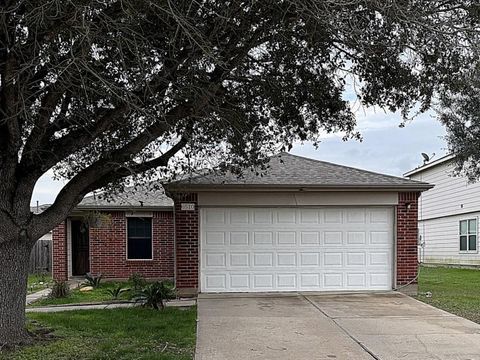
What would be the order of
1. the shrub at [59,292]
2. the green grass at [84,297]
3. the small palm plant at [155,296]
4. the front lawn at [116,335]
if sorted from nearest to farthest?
the front lawn at [116,335]
the small palm plant at [155,296]
the green grass at [84,297]
the shrub at [59,292]

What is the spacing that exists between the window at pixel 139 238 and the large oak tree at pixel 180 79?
24.6 ft

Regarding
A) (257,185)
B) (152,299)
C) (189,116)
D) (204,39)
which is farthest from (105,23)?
(257,185)

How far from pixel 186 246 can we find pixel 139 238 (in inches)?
211

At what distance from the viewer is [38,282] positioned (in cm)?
1869

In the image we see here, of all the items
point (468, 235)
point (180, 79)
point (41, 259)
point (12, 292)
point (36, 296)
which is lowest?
point (36, 296)

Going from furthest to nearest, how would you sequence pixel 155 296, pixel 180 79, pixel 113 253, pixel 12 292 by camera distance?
pixel 113 253 < pixel 155 296 < pixel 12 292 < pixel 180 79

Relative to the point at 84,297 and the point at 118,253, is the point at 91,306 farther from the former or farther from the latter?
the point at 118,253

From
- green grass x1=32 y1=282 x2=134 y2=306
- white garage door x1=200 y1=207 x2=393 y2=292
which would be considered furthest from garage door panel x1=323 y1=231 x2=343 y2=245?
green grass x1=32 y1=282 x2=134 y2=306

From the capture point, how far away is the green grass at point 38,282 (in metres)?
16.7

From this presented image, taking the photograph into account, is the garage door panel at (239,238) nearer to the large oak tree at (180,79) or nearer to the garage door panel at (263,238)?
the garage door panel at (263,238)

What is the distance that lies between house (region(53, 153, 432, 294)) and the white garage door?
0.02 meters

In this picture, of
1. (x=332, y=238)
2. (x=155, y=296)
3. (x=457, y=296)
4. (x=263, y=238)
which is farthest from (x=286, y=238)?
(x=457, y=296)

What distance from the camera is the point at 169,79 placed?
7363mm

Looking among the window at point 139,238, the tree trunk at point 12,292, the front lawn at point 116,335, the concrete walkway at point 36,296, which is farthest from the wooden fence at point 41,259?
the tree trunk at point 12,292
